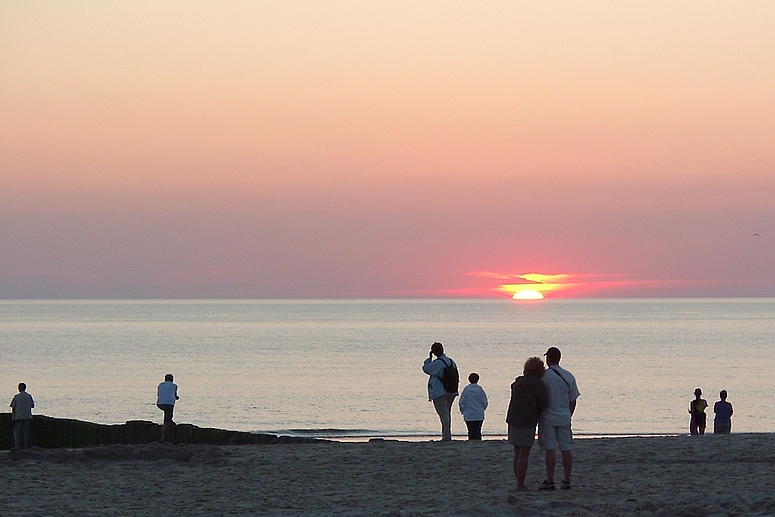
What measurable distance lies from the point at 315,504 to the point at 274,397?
49.5 m

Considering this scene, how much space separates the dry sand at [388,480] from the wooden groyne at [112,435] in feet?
17.5

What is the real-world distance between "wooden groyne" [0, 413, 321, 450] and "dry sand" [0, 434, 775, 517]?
5343mm

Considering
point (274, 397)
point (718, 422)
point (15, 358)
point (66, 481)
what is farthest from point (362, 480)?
point (15, 358)

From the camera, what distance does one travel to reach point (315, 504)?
1127 cm

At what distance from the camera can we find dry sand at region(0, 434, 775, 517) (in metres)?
10.8

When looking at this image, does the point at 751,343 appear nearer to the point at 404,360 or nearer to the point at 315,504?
the point at 404,360

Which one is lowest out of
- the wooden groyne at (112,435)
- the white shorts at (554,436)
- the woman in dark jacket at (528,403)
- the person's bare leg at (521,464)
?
the wooden groyne at (112,435)

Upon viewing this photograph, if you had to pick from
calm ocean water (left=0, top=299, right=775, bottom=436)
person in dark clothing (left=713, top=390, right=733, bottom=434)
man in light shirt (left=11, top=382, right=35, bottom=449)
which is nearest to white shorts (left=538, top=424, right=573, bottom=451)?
person in dark clothing (left=713, top=390, right=733, bottom=434)

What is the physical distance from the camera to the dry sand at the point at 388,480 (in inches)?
425

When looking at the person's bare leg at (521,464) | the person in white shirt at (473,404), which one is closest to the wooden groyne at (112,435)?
the person in white shirt at (473,404)

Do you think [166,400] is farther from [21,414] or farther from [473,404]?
[473,404]

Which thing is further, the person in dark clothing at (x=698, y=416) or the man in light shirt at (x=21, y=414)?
the person in dark clothing at (x=698, y=416)

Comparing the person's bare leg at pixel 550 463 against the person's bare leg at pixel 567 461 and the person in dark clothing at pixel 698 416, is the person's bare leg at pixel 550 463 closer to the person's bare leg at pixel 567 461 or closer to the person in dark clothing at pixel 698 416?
the person's bare leg at pixel 567 461

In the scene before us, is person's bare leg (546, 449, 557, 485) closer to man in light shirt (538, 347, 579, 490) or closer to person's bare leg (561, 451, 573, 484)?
man in light shirt (538, 347, 579, 490)
